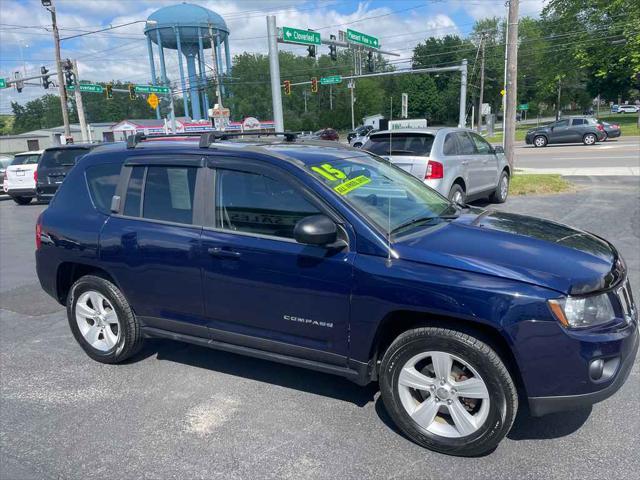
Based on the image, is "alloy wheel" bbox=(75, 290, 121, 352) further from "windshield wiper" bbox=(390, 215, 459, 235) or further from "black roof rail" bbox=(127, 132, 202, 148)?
"windshield wiper" bbox=(390, 215, 459, 235)

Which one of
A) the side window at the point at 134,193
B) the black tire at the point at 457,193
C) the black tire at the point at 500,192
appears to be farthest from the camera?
the black tire at the point at 500,192

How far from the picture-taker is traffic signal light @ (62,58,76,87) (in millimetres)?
28531

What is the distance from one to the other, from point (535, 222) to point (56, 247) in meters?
3.89

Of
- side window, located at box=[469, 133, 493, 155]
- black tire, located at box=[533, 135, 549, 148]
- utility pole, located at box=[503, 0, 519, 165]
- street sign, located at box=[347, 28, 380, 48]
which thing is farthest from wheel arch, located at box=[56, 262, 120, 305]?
black tire, located at box=[533, 135, 549, 148]

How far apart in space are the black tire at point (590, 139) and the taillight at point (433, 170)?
80.6ft

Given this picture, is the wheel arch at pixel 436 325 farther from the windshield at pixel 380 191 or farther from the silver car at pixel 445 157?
the silver car at pixel 445 157

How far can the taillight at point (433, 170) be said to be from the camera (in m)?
8.45

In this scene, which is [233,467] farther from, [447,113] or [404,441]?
[447,113]

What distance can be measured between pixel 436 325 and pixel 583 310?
759 mm

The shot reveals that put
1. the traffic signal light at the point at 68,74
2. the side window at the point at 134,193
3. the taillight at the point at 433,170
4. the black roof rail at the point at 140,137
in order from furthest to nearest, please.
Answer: the traffic signal light at the point at 68,74
the taillight at the point at 433,170
the black roof rail at the point at 140,137
the side window at the point at 134,193

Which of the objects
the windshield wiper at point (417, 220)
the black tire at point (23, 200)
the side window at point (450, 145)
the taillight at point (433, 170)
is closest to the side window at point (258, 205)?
the windshield wiper at point (417, 220)

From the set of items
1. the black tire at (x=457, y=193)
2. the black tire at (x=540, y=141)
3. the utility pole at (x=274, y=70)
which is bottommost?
the black tire at (x=540, y=141)

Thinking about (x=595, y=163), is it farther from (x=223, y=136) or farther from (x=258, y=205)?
(x=258, y=205)

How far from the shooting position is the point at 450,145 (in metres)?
9.01
